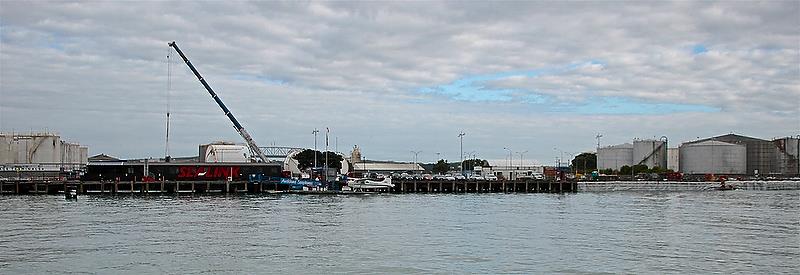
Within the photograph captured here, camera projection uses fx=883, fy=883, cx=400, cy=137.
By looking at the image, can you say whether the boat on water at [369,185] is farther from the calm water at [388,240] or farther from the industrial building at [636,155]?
the industrial building at [636,155]

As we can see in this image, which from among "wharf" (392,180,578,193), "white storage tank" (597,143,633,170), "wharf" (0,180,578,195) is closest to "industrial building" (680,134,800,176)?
"white storage tank" (597,143,633,170)

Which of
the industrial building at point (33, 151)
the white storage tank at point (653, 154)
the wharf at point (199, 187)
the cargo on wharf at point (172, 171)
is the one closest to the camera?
the wharf at point (199, 187)

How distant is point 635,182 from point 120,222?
290 feet

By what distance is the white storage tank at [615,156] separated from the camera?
186 meters

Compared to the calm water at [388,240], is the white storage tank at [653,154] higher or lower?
higher

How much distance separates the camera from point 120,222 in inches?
1897

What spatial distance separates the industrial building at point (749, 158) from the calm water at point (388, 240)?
113m

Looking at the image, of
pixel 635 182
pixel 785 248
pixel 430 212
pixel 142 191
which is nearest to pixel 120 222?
pixel 430 212

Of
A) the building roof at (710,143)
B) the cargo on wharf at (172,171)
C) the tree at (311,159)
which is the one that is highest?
the building roof at (710,143)

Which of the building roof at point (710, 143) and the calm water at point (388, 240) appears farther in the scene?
the building roof at point (710, 143)

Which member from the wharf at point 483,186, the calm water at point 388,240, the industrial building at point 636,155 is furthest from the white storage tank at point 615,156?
Answer: the calm water at point 388,240

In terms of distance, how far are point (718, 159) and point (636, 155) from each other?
16.9 meters

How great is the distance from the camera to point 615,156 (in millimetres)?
189125

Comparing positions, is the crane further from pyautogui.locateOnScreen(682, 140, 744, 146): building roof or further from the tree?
pyautogui.locateOnScreen(682, 140, 744, 146): building roof
